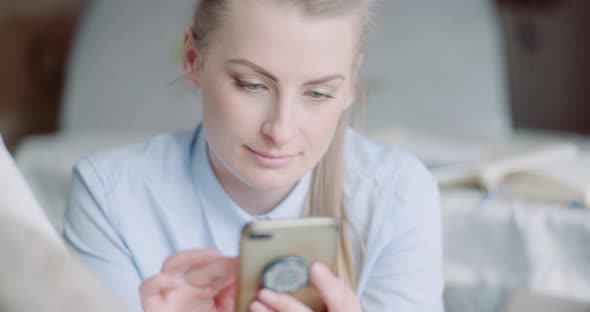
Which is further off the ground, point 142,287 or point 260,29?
point 260,29

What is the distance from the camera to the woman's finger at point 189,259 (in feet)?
2.37

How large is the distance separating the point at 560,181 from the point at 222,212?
620 millimetres

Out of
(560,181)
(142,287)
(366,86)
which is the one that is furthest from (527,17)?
(142,287)

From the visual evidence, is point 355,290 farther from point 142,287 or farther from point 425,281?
point 142,287

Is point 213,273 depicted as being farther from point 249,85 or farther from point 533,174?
point 533,174

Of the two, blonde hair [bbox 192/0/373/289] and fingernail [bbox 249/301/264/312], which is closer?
fingernail [bbox 249/301/264/312]

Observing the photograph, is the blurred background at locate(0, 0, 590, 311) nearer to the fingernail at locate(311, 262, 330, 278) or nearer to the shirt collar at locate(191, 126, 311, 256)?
the shirt collar at locate(191, 126, 311, 256)

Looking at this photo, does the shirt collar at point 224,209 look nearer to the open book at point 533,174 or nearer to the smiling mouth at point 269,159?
the smiling mouth at point 269,159

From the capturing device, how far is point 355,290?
2.89 ft

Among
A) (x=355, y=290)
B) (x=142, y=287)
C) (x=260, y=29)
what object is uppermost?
(x=260, y=29)

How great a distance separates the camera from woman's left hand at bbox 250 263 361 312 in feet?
2.13

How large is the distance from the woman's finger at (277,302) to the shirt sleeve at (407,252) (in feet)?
0.72

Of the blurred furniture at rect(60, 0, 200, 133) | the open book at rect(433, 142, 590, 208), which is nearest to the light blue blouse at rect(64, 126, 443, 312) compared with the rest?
the open book at rect(433, 142, 590, 208)

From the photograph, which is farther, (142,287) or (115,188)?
(115,188)
